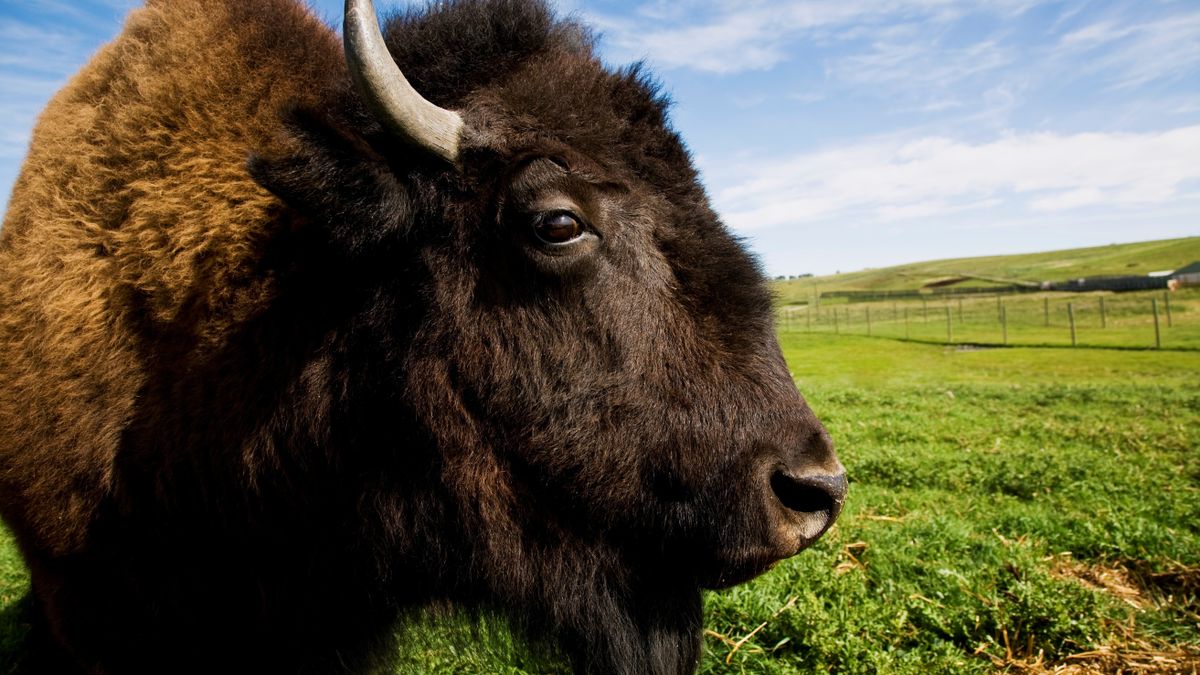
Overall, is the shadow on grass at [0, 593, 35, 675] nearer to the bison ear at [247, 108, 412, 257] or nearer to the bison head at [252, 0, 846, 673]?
the bison head at [252, 0, 846, 673]

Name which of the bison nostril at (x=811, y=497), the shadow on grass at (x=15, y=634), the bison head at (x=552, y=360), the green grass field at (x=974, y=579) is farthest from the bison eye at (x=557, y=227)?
the shadow on grass at (x=15, y=634)

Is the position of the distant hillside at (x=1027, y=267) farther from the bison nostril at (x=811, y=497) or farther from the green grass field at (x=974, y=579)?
the bison nostril at (x=811, y=497)

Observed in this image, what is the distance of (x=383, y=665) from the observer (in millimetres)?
3428

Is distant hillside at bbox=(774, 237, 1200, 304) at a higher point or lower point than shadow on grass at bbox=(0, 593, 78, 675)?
higher

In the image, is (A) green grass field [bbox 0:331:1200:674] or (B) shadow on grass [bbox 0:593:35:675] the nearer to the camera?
(A) green grass field [bbox 0:331:1200:674]

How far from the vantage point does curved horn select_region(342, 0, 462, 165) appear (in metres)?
2.29

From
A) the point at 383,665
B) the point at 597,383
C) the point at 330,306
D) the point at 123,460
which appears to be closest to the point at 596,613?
the point at 597,383

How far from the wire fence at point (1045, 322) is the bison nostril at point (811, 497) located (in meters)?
27.8

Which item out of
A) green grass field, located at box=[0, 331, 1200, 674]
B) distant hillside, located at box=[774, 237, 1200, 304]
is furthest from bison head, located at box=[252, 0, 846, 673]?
distant hillside, located at box=[774, 237, 1200, 304]

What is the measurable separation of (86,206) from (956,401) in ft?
59.5

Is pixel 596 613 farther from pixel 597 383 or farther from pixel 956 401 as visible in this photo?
pixel 956 401

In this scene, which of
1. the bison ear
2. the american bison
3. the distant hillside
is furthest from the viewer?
the distant hillside

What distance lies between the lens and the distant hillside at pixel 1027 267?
111438 mm

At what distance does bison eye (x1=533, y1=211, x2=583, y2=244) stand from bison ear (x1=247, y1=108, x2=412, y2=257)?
494mm
